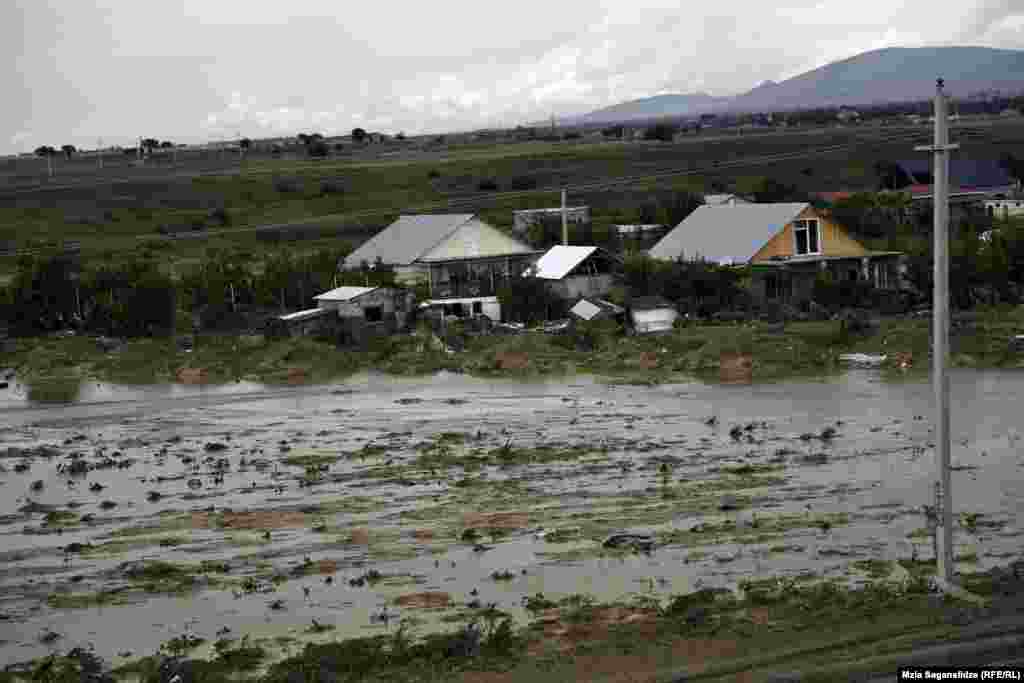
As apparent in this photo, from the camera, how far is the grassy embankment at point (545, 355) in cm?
2356

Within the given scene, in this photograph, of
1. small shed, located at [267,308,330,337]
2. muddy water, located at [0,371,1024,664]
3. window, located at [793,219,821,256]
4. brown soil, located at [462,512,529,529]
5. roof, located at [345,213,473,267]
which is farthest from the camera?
roof, located at [345,213,473,267]

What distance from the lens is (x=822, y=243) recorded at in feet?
99.9

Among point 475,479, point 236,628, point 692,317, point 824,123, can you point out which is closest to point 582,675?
point 236,628

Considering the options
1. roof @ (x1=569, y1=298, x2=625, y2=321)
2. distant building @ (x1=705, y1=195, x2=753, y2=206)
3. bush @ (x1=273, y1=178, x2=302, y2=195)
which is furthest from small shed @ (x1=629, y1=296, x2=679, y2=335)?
bush @ (x1=273, y1=178, x2=302, y2=195)

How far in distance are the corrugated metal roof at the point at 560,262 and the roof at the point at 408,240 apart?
11.7 feet

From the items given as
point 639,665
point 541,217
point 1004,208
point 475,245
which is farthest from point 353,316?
point 1004,208

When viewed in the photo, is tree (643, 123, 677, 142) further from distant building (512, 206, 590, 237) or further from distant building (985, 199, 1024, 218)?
distant building (985, 199, 1024, 218)

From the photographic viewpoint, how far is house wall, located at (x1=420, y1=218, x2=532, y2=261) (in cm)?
3409

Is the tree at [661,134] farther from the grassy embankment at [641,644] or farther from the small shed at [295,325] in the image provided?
the grassy embankment at [641,644]

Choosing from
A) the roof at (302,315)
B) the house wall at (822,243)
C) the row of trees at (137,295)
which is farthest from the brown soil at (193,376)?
the house wall at (822,243)

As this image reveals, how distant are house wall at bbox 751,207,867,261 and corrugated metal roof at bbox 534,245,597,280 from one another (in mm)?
3958

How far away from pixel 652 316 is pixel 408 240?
35.2 ft

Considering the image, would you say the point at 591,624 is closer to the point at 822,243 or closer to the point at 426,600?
the point at 426,600

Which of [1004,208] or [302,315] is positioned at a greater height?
[1004,208]
